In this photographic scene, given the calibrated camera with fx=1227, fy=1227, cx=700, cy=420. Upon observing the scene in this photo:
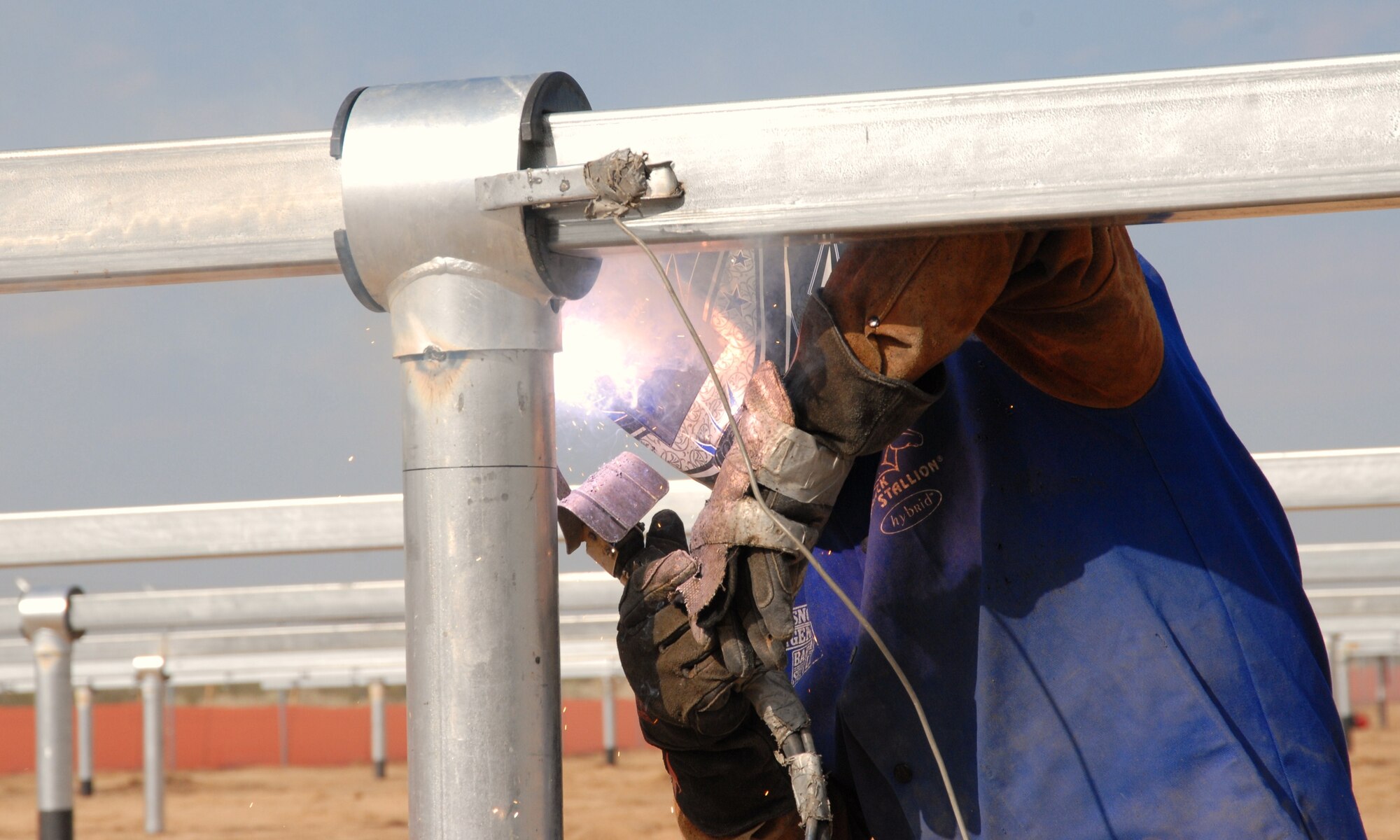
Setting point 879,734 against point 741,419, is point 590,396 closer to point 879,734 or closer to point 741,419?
point 741,419

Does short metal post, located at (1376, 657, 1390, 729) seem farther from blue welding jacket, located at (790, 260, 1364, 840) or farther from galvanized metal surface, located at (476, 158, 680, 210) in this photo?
galvanized metal surface, located at (476, 158, 680, 210)

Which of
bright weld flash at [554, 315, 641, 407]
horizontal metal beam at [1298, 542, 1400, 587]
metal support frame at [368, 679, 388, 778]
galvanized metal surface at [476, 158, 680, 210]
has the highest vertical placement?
galvanized metal surface at [476, 158, 680, 210]

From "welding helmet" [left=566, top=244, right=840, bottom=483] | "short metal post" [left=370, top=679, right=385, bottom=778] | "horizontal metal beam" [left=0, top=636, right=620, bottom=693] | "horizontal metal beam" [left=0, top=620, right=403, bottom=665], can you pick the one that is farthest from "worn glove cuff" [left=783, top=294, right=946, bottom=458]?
"short metal post" [left=370, top=679, right=385, bottom=778]

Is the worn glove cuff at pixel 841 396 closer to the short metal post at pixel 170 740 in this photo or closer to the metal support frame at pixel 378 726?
the metal support frame at pixel 378 726

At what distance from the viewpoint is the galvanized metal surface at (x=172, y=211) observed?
0.76 meters

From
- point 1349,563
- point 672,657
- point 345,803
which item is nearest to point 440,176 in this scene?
point 672,657


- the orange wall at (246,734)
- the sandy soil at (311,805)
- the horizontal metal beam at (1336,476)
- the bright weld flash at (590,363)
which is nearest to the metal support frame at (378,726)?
the sandy soil at (311,805)

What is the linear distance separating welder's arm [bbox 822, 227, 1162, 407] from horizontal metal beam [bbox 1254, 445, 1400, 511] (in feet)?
4.74

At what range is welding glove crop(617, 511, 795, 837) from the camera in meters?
1.02

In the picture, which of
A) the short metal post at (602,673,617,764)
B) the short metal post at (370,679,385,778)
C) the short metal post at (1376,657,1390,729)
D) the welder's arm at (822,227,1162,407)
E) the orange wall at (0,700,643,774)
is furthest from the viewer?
the orange wall at (0,700,643,774)

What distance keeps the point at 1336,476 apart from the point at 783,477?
6.20ft

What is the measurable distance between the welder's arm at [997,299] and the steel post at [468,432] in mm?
271

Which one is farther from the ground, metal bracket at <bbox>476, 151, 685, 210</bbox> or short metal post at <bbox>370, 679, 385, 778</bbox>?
metal bracket at <bbox>476, 151, 685, 210</bbox>

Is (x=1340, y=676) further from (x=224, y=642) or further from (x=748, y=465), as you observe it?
(x=748, y=465)
